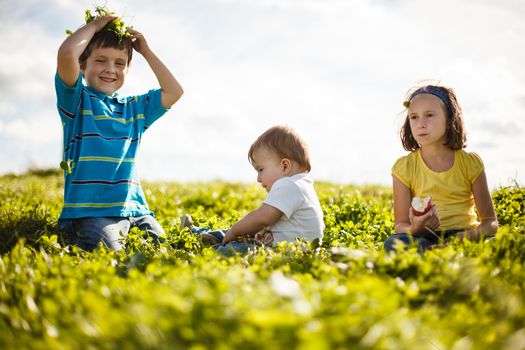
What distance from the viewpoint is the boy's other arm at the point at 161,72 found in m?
5.24

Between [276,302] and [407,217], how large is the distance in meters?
2.99

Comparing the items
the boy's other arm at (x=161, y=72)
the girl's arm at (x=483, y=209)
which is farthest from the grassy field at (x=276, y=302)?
the boy's other arm at (x=161, y=72)

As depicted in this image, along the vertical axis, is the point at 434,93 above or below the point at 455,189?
above

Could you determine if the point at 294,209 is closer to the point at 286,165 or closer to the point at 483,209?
the point at 286,165

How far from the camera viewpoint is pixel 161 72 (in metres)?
5.24

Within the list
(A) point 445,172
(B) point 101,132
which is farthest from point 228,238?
(A) point 445,172

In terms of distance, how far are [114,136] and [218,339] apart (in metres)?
3.70

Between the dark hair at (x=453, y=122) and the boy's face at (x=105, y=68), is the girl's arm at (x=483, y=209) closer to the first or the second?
the dark hair at (x=453, y=122)

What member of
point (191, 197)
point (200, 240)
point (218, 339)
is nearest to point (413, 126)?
point (200, 240)

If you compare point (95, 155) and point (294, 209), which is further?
point (95, 155)

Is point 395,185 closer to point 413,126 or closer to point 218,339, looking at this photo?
point 413,126

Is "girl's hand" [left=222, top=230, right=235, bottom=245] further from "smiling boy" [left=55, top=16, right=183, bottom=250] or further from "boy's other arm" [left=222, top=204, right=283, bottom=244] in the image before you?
"smiling boy" [left=55, top=16, right=183, bottom=250]

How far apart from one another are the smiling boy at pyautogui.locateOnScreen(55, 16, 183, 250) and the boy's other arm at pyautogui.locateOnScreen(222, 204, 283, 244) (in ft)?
2.99

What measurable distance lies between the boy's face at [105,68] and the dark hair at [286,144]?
173cm
